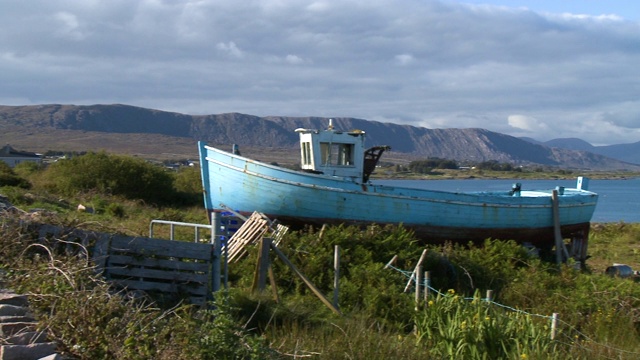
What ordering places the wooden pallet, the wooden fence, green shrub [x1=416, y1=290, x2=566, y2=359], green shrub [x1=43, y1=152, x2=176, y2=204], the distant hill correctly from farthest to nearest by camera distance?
the distant hill
green shrub [x1=43, y1=152, x2=176, y2=204]
the wooden pallet
the wooden fence
green shrub [x1=416, y1=290, x2=566, y2=359]

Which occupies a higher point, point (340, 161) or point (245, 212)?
point (340, 161)

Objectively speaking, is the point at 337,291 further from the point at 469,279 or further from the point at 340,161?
the point at 340,161

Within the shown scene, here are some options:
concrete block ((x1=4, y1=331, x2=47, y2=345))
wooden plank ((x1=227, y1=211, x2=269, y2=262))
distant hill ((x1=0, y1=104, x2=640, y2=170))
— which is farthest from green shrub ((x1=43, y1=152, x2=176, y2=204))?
distant hill ((x1=0, y1=104, x2=640, y2=170))

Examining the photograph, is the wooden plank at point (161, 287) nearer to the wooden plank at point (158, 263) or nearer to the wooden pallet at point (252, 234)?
the wooden plank at point (158, 263)

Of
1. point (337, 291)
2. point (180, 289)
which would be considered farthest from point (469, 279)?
point (180, 289)

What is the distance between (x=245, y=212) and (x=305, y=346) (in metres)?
11.0

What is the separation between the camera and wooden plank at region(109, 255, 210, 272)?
8.96 m

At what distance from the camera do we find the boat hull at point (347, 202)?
18000 mm

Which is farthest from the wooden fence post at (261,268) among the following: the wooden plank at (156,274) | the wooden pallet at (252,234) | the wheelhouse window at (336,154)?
the wheelhouse window at (336,154)

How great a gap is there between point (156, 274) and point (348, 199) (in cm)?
928

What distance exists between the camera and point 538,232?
21922 mm

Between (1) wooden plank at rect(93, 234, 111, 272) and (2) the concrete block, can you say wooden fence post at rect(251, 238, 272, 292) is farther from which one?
(2) the concrete block

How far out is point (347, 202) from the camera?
59.2 ft

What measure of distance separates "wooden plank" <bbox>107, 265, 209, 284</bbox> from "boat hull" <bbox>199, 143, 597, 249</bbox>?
8450mm
